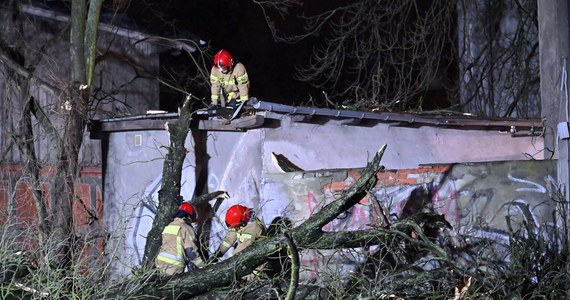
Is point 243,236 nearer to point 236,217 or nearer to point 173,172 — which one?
point 236,217

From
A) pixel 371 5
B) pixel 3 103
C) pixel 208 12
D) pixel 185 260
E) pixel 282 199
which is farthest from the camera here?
pixel 208 12

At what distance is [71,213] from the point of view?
11195 millimetres

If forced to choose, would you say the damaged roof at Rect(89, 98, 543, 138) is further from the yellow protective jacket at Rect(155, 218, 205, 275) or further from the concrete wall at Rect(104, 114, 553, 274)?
the yellow protective jacket at Rect(155, 218, 205, 275)

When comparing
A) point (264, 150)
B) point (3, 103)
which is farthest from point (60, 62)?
point (264, 150)

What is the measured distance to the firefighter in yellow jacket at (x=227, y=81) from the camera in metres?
11.2

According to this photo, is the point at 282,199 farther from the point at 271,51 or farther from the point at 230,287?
the point at 271,51

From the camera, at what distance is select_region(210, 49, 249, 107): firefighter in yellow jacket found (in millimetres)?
11227

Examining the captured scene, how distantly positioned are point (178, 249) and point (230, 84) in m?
2.92

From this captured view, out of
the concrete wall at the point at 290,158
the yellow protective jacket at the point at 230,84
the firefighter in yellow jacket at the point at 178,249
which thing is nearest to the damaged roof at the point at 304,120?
the concrete wall at the point at 290,158

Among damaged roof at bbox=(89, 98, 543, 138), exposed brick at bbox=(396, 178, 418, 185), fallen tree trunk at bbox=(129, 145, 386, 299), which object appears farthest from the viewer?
damaged roof at bbox=(89, 98, 543, 138)

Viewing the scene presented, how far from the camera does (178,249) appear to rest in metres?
9.27

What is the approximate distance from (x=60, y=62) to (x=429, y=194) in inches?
377

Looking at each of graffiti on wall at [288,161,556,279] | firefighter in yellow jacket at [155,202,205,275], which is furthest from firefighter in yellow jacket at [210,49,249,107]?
graffiti on wall at [288,161,556,279]

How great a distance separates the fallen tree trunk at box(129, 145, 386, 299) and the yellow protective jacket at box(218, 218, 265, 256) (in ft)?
5.30
